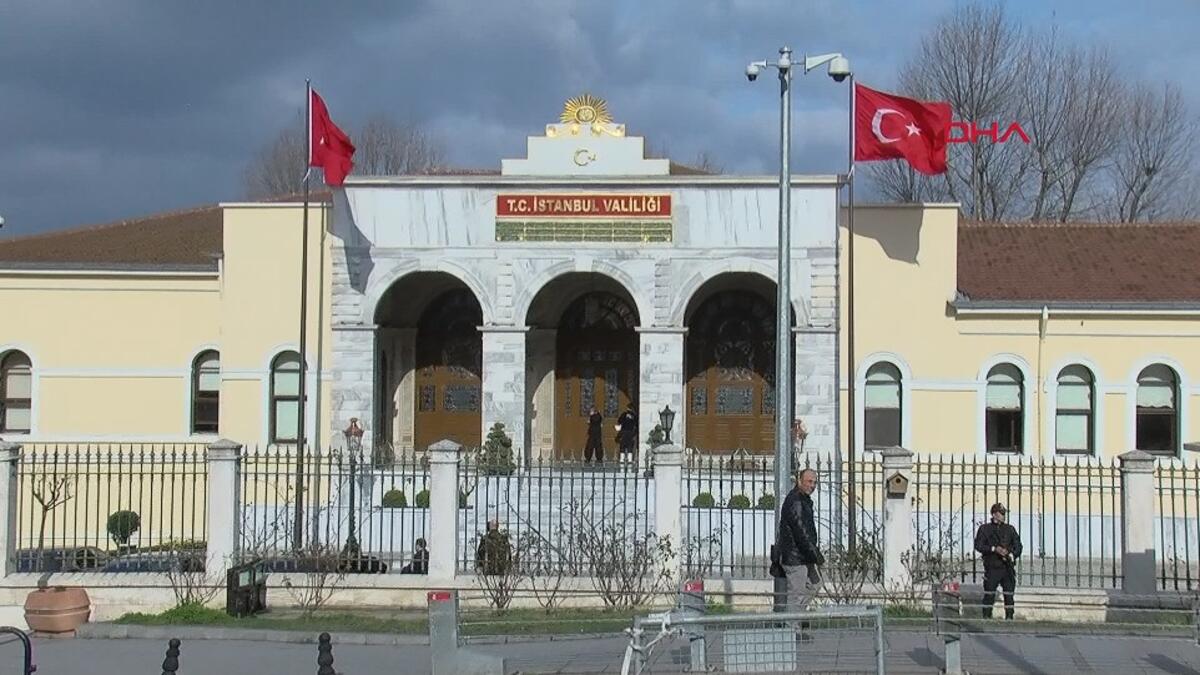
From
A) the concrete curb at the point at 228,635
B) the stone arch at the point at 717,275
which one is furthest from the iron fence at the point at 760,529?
the concrete curb at the point at 228,635

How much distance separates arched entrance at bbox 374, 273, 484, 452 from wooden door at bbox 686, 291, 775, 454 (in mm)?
4950

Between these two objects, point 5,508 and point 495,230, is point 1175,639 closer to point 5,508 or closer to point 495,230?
point 5,508

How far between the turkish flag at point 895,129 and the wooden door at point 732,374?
19.9 ft

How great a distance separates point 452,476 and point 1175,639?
851 cm

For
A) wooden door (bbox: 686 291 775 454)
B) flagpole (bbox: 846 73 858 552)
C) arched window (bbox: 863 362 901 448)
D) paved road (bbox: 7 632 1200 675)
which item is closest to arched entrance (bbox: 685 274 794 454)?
wooden door (bbox: 686 291 775 454)

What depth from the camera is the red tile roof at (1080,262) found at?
2761 centimetres

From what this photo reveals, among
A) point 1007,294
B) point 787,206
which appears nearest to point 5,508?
point 787,206

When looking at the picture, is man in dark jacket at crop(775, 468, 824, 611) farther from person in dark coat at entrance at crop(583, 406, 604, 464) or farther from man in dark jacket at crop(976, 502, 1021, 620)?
person in dark coat at entrance at crop(583, 406, 604, 464)

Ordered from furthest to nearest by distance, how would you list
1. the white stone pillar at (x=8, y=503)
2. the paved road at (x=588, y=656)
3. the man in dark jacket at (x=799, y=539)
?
1. the white stone pillar at (x=8, y=503)
2. the man in dark jacket at (x=799, y=539)
3. the paved road at (x=588, y=656)

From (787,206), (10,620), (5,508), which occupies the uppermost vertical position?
(787,206)

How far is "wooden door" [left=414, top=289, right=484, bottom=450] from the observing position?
101ft

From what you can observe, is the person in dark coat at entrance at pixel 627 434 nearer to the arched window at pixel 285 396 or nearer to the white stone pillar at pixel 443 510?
the arched window at pixel 285 396

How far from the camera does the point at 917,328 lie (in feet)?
89.8

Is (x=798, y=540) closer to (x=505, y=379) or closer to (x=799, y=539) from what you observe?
(x=799, y=539)
